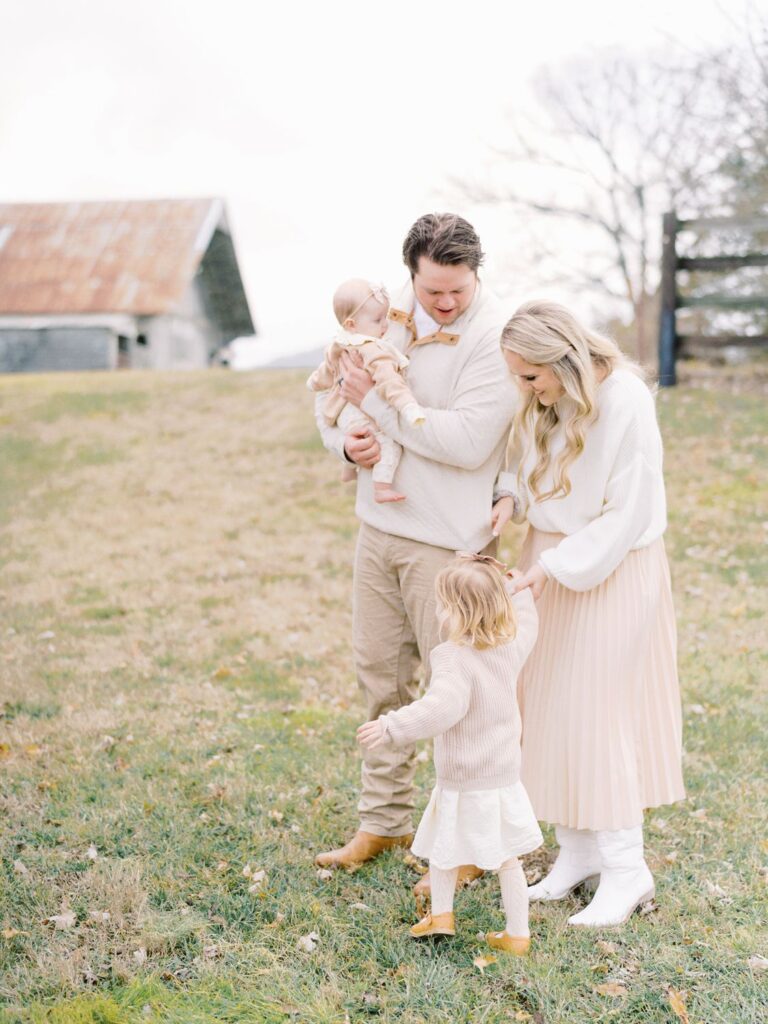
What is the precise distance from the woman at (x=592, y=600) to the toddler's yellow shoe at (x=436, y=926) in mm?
480

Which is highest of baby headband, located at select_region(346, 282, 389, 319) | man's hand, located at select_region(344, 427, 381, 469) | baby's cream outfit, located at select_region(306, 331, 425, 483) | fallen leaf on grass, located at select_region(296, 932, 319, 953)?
baby headband, located at select_region(346, 282, 389, 319)

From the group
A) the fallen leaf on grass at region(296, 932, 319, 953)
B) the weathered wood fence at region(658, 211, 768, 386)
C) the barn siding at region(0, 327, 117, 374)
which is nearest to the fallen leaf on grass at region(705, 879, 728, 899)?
the fallen leaf on grass at region(296, 932, 319, 953)

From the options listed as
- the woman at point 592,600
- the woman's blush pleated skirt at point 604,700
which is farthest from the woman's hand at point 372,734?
the woman's blush pleated skirt at point 604,700

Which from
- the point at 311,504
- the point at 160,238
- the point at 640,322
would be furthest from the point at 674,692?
the point at 160,238

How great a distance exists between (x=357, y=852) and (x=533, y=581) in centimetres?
141

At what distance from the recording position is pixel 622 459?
10.9 feet

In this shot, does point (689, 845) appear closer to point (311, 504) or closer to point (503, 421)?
point (503, 421)

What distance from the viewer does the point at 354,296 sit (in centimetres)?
366

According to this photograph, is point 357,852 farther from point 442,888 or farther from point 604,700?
point 604,700

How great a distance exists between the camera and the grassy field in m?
3.22

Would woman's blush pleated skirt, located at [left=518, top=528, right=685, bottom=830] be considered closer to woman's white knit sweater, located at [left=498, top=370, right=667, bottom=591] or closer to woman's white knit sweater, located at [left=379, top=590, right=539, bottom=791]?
woman's white knit sweater, located at [left=498, top=370, right=667, bottom=591]

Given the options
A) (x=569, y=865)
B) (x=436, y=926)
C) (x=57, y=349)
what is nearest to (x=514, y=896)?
(x=436, y=926)

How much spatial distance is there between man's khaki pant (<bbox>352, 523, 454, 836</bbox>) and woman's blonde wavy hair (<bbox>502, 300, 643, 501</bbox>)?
559mm

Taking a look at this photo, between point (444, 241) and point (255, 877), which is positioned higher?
point (444, 241)
